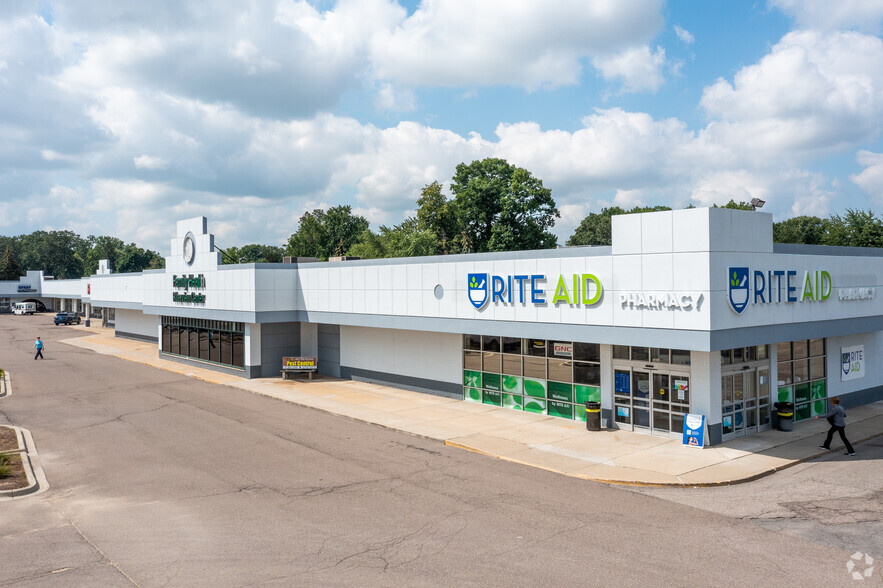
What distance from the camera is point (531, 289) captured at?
22484mm

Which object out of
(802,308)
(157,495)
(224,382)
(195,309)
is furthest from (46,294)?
(802,308)

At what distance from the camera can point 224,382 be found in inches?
1286

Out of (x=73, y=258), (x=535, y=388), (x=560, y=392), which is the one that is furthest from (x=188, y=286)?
(x=73, y=258)

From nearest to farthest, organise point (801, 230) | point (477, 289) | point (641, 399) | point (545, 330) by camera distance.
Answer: point (641, 399)
point (545, 330)
point (477, 289)
point (801, 230)

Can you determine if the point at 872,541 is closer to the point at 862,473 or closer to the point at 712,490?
the point at 712,490

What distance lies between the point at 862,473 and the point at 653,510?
281 inches

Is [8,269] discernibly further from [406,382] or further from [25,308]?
[406,382]

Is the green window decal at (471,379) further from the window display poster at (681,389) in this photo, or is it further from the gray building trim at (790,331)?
the gray building trim at (790,331)

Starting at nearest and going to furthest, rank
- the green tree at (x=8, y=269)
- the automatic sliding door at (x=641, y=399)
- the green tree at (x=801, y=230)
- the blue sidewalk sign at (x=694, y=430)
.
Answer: the blue sidewalk sign at (x=694, y=430), the automatic sliding door at (x=641, y=399), the green tree at (x=801, y=230), the green tree at (x=8, y=269)

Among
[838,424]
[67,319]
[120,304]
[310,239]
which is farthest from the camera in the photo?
[310,239]

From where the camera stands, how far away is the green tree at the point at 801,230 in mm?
80037

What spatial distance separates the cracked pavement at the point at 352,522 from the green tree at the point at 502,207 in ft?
156

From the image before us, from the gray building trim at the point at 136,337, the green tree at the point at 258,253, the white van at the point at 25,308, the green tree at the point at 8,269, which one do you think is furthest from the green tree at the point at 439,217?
the green tree at the point at 8,269

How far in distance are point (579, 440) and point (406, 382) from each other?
11.5m
